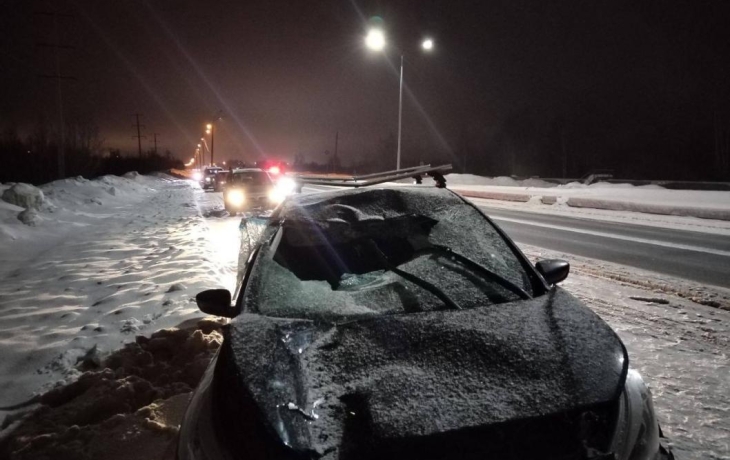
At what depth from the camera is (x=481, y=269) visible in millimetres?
2678

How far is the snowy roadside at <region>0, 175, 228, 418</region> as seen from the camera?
13.6 ft

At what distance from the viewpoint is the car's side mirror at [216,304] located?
2447 mm

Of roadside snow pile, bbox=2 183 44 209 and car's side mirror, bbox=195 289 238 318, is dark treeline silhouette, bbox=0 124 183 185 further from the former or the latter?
car's side mirror, bbox=195 289 238 318

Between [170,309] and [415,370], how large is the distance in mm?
Answer: 4430

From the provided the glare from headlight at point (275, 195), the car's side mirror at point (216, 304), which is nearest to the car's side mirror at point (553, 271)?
the car's side mirror at point (216, 304)

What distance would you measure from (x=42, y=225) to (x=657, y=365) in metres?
13.9

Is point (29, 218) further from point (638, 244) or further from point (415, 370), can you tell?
point (638, 244)

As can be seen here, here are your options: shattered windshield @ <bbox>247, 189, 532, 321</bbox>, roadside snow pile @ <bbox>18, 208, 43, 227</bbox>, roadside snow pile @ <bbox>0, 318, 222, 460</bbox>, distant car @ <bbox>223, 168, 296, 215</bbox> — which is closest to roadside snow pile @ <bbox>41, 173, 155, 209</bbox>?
roadside snow pile @ <bbox>18, 208, 43, 227</bbox>

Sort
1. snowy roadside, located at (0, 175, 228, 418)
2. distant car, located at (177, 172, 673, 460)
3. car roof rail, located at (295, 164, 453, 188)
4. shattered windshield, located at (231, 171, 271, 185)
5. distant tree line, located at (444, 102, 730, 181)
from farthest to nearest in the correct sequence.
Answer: distant tree line, located at (444, 102, 730, 181)
shattered windshield, located at (231, 171, 271, 185)
snowy roadside, located at (0, 175, 228, 418)
car roof rail, located at (295, 164, 453, 188)
distant car, located at (177, 172, 673, 460)

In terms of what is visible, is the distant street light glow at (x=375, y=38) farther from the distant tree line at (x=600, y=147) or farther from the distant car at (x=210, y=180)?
the distant tree line at (x=600, y=147)

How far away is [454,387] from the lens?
160cm

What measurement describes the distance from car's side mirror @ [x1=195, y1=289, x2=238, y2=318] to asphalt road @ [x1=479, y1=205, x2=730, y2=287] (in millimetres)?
7050

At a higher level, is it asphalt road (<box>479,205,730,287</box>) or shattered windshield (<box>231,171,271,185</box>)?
shattered windshield (<box>231,171,271,185</box>)

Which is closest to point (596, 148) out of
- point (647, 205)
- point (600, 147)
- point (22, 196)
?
point (600, 147)
